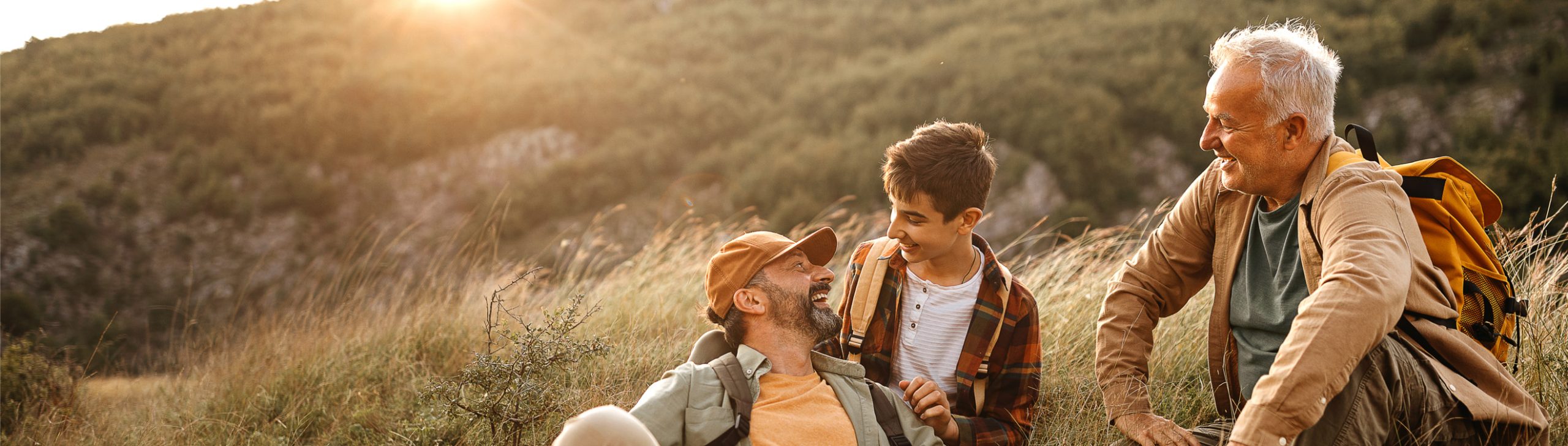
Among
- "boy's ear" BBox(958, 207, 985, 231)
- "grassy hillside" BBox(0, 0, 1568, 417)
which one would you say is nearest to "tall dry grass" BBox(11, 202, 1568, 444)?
"boy's ear" BBox(958, 207, 985, 231)

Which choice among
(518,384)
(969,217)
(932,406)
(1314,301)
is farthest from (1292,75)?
(518,384)

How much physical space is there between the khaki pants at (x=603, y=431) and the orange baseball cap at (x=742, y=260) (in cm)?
99

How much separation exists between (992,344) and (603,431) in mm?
1782

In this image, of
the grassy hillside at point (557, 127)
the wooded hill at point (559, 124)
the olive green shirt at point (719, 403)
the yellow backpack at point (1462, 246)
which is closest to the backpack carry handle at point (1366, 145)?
the yellow backpack at point (1462, 246)

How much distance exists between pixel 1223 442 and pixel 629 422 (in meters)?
2.19

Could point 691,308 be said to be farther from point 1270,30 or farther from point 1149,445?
point 1270,30

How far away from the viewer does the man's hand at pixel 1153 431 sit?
2.76m

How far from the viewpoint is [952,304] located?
3254mm

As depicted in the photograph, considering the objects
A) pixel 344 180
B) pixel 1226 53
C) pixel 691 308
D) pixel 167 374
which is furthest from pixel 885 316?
pixel 344 180

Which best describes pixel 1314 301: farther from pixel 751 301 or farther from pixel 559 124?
pixel 559 124

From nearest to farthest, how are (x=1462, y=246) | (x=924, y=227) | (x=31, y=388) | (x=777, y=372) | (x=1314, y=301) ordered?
(x=1314, y=301) < (x=1462, y=246) < (x=777, y=372) < (x=924, y=227) < (x=31, y=388)

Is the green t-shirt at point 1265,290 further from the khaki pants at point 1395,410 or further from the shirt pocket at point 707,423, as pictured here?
the shirt pocket at point 707,423

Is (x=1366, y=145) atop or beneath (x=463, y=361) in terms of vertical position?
atop

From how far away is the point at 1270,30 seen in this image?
267 cm
